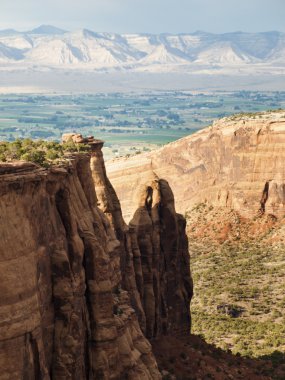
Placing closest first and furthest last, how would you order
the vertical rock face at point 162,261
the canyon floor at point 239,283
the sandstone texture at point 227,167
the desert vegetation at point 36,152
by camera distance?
the desert vegetation at point 36,152, the vertical rock face at point 162,261, the canyon floor at point 239,283, the sandstone texture at point 227,167

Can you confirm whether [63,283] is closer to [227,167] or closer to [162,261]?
[162,261]

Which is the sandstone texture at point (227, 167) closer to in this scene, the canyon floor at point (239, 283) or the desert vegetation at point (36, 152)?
the canyon floor at point (239, 283)

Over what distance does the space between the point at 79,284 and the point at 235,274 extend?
62.9 m

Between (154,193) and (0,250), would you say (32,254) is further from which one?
(154,193)

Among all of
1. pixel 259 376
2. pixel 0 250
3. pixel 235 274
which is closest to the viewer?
pixel 0 250

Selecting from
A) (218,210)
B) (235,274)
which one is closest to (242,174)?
(218,210)

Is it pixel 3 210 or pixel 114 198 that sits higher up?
pixel 3 210

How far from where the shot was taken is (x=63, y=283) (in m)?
33.9

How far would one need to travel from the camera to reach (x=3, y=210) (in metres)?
29.6

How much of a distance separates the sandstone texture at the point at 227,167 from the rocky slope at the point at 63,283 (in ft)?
213

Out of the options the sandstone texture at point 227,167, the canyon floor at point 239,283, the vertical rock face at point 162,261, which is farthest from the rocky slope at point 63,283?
the sandstone texture at point 227,167

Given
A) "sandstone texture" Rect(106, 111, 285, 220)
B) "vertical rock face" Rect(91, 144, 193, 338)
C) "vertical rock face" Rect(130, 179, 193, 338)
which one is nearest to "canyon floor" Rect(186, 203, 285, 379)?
"sandstone texture" Rect(106, 111, 285, 220)

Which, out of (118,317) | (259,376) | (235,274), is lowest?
(235,274)

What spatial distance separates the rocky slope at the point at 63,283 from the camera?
98.3 feet
